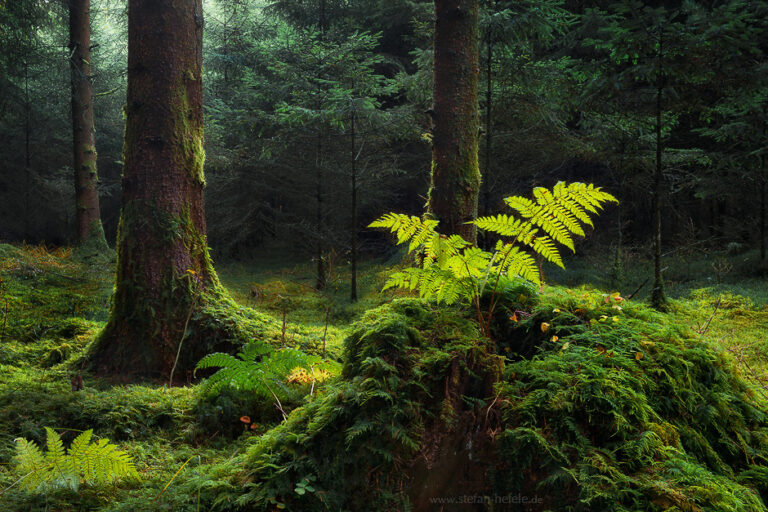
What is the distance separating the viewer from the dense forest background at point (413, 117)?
8.04m

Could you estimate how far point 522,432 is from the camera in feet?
5.17

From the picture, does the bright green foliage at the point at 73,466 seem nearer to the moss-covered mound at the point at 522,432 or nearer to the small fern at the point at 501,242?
the moss-covered mound at the point at 522,432

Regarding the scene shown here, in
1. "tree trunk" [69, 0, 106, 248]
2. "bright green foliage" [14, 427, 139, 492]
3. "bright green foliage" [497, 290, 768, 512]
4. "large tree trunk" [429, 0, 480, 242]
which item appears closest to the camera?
"bright green foliage" [497, 290, 768, 512]

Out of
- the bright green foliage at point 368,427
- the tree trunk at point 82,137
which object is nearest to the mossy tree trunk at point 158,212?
the bright green foliage at point 368,427

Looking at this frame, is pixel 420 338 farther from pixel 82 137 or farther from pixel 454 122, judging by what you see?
pixel 82 137

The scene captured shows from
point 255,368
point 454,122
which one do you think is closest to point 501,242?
point 255,368

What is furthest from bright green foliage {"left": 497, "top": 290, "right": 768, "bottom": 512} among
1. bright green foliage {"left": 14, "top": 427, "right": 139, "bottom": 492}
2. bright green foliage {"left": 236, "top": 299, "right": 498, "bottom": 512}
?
bright green foliage {"left": 14, "top": 427, "right": 139, "bottom": 492}

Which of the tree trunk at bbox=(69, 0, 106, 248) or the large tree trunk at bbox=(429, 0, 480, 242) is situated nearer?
the large tree trunk at bbox=(429, 0, 480, 242)

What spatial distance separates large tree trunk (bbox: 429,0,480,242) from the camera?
568 centimetres

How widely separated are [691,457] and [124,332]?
4260 mm

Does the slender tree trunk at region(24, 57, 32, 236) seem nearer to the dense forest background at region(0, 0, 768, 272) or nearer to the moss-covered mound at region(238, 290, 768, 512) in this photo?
the dense forest background at region(0, 0, 768, 272)

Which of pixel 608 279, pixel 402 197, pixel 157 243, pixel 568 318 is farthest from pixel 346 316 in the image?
pixel 402 197

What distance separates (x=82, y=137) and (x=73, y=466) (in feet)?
43.0

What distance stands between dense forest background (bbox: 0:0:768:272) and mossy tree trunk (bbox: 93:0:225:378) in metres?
5.10
